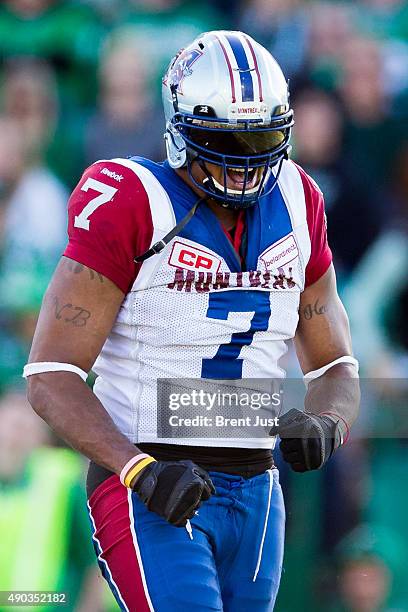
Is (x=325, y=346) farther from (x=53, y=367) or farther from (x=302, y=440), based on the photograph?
(x=53, y=367)

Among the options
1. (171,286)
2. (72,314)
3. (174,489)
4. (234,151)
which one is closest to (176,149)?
(234,151)

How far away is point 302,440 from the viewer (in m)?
2.77

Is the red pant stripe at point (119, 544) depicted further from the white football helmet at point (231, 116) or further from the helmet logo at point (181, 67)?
the helmet logo at point (181, 67)

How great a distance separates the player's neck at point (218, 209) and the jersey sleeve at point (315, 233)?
220mm

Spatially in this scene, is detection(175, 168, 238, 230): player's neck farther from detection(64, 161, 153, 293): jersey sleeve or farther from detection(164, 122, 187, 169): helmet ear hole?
detection(64, 161, 153, 293): jersey sleeve

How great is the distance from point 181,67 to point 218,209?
1.32ft

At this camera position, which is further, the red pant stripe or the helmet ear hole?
the helmet ear hole

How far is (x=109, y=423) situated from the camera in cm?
276

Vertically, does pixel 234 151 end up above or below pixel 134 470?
above

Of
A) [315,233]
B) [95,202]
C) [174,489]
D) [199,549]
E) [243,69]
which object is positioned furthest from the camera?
[315,233]

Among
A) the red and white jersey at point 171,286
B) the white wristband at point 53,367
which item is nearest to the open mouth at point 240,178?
the red and white jersey at point 171,286

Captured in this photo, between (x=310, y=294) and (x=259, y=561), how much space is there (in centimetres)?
75

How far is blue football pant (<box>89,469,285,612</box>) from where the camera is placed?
2711mm

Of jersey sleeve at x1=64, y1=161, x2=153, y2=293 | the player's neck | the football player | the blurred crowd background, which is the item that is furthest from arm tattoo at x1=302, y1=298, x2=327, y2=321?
the blurred crowd background
